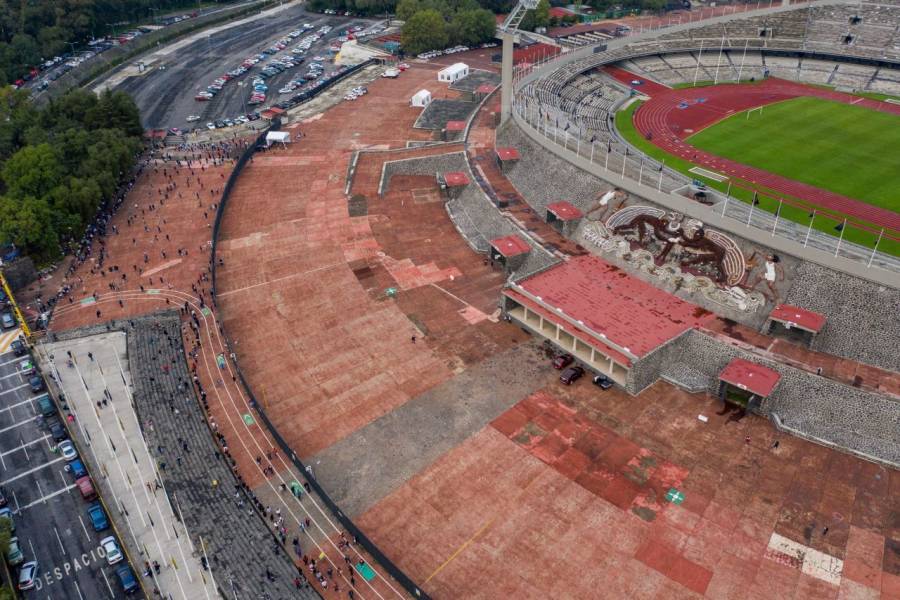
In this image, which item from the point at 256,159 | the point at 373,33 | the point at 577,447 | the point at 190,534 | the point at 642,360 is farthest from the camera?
the point at 373,33

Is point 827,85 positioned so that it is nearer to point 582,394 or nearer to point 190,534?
point 582,394

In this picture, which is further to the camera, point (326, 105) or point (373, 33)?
point (373, 33)

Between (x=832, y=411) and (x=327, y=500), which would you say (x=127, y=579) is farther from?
(x=832, y=411)

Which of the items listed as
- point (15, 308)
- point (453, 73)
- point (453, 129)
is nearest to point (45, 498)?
point (15, 308)

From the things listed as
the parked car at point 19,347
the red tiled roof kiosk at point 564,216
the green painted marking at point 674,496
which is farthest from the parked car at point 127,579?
the red tiled roof kiosk at point 564,216

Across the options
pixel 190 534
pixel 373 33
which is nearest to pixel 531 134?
pixel 190 534

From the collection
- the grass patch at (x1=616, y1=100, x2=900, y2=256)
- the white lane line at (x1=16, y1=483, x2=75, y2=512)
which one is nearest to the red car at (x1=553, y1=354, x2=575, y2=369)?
the grass patch at (x1=616, y1=100, x2=900, y2=256)

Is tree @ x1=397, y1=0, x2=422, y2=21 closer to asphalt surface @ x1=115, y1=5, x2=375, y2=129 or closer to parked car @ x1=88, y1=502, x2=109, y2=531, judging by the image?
asphalt surface @ x1=115, y1=5, x2=375, y2=129

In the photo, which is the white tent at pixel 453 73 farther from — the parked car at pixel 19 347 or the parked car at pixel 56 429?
the parked car at pixel 56 429
